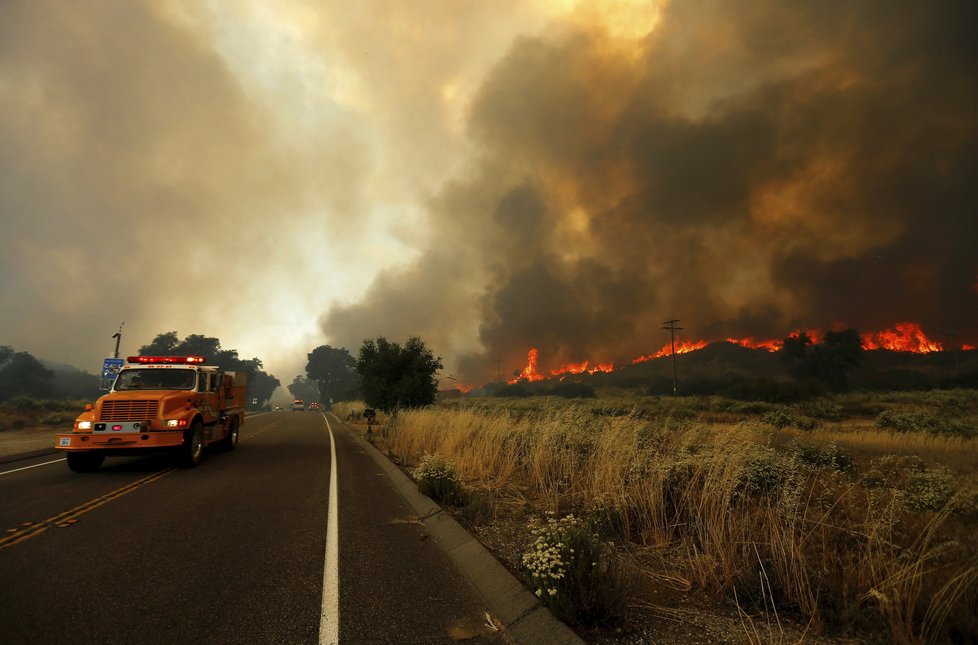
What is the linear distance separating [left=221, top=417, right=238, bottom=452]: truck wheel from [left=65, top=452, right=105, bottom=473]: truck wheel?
4.64 metres

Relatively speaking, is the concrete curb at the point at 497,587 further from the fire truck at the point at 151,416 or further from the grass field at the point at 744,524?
the fire truck at the point at 151,416

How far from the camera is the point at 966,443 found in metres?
17.8

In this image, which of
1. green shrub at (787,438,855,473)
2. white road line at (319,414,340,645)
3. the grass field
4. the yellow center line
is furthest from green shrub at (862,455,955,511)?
the yellow center line

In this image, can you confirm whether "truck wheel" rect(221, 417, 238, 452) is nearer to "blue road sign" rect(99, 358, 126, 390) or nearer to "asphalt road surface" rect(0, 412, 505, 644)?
"asphalt road surface" rect(0, 412, 505, 644)

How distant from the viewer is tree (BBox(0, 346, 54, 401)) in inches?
3155

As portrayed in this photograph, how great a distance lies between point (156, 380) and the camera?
42.7 feet

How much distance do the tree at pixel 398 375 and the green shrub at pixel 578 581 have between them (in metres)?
26.2

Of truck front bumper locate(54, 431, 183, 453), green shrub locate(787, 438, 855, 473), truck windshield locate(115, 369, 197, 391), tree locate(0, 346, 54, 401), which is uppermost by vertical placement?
tree locate(0, 346, 54, 401)

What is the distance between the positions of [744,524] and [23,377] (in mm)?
118634

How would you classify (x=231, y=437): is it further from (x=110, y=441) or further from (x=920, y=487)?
(x=920, y=487)

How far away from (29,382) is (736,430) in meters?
117

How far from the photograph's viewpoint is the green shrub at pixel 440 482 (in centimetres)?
825

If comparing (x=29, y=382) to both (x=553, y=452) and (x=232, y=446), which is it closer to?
(x=232, y=446)

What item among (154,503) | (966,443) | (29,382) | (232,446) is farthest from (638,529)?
(29,382)
